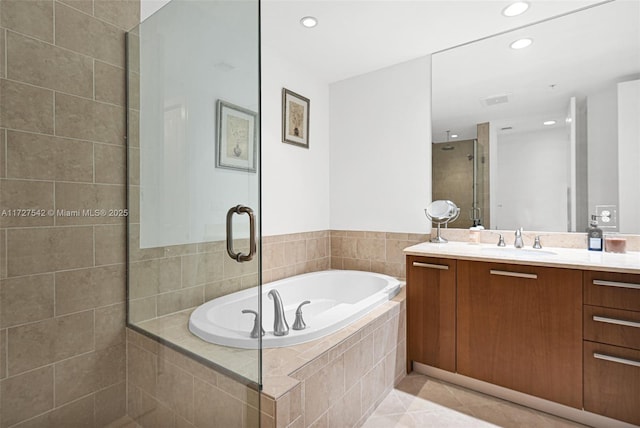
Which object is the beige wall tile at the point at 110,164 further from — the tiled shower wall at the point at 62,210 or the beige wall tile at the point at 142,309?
the beige wall tile at the point at 142,309

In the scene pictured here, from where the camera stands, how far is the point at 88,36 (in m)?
1.52

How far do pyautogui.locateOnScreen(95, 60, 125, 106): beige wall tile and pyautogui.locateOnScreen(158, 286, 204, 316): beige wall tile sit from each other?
977 mm

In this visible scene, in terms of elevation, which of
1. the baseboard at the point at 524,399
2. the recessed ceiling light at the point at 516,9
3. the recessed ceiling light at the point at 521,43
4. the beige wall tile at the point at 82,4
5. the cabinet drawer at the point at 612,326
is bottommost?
the baseboard at the point at 524,399

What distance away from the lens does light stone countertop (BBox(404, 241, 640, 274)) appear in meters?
1.64

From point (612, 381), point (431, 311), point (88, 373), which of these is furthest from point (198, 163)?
point (612, 381)

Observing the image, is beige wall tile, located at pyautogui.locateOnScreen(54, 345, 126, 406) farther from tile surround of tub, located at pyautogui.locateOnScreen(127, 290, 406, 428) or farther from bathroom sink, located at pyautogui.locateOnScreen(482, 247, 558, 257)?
bathroom sink, located at pyautogui.locateOnScreen(482, 247, 558, 257)

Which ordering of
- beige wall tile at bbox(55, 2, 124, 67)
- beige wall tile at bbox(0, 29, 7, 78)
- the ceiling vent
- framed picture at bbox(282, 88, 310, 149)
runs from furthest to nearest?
framed picture at bbox(282, 88, 310, 149) < the ceiling vent < beige wall tile at bbox(55, 2, 124, 67) < beige wall tile at bbox(0, 29, 7, 78)

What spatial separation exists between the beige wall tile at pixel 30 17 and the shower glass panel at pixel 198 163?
13.9 inches

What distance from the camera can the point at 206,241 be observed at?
52.7 inches

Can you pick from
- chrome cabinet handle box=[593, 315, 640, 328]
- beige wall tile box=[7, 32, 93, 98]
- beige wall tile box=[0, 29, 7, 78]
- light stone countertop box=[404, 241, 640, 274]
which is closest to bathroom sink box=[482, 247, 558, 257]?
light stone countertop box=[404, 241, 640, 274]

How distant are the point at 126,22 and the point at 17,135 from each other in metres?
0.82

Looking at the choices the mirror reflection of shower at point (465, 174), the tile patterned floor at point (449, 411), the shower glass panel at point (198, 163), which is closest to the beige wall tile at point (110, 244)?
the shower glass panel at point (198, 163)

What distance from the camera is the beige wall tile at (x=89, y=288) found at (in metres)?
1.45

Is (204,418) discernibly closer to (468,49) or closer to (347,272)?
(347,272)
